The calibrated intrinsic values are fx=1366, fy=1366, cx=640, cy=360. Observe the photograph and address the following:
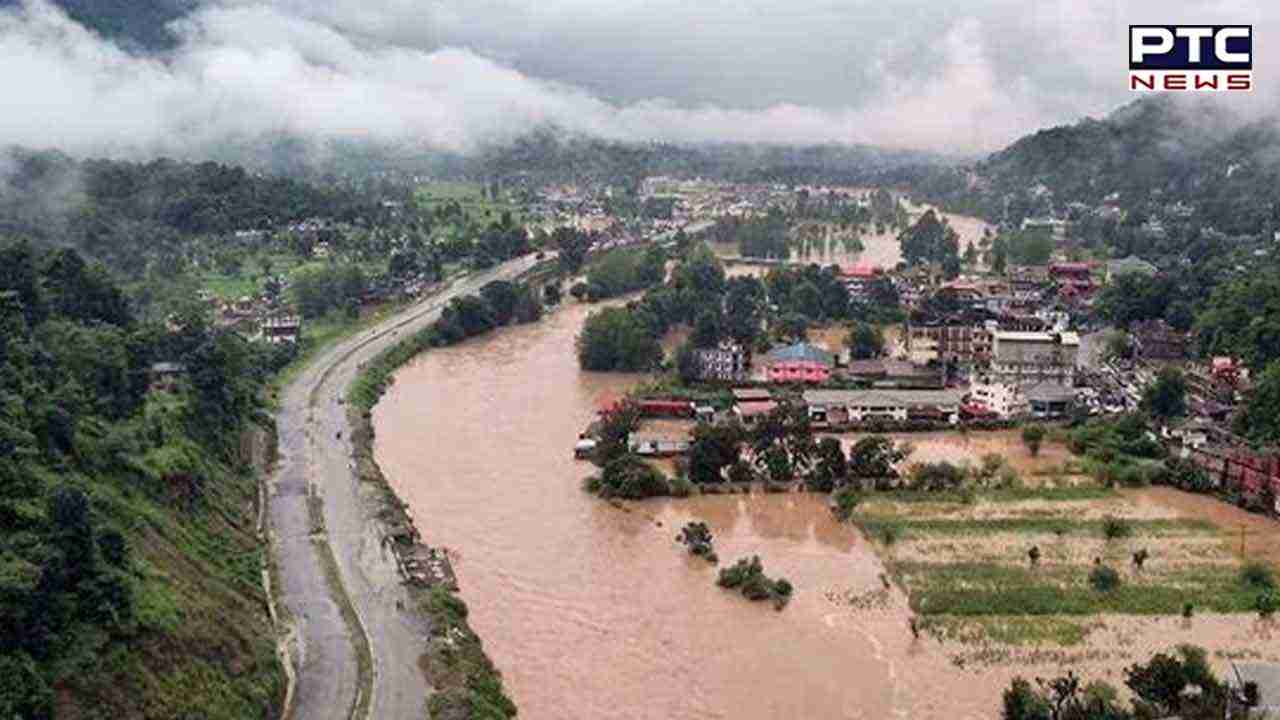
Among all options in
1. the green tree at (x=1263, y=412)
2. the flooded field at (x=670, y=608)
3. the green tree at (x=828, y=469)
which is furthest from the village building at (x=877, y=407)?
the green tree at (x=1263, y=412)

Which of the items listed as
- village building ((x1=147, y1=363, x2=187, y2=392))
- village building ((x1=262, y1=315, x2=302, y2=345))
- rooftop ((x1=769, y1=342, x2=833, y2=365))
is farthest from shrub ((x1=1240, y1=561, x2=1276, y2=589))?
village building ((x1=262, y1=315, x2=302, y2=345))

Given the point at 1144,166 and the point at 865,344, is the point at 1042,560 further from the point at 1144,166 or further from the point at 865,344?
the point at 1144,166

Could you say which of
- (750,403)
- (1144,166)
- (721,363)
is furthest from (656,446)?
(1144,166)

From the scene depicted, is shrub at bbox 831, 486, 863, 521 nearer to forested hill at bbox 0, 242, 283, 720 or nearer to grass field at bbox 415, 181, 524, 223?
forested hill at bbox 0, 242, 283, 720

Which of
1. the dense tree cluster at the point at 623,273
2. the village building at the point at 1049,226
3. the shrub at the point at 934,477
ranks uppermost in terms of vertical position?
the village building at the point at 1049,226

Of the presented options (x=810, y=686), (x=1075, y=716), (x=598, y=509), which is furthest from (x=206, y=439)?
(x=1075, y=716)

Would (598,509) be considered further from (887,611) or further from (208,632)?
(208,632)

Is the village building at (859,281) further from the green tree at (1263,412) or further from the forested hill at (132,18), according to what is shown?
the forested hill at (132,18)
